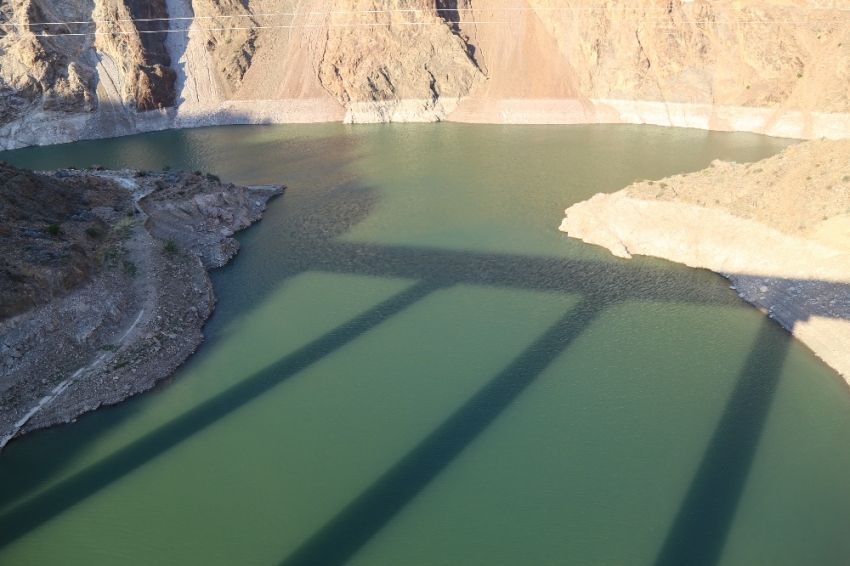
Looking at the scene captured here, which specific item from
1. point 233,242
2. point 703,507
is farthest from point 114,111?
point 703,507

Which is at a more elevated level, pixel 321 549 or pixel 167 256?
pixel 167 256

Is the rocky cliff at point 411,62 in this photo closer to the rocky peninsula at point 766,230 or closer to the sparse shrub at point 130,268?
the rocky peninsula at point 766,230

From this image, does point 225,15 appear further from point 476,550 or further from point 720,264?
point 476,550

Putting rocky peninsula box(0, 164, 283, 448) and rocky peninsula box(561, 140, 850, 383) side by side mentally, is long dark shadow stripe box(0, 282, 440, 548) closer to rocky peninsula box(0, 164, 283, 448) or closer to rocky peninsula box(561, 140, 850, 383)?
rocky peninsula box(0, 164, 283, 448)

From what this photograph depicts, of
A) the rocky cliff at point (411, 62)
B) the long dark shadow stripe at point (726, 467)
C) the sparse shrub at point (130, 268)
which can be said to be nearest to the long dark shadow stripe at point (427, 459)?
the long dark shadow stripe at point (726, 467)

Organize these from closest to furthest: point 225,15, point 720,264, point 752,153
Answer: point 720,264 → point 752,153 → point 225,15

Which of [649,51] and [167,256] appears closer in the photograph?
[167,256]
